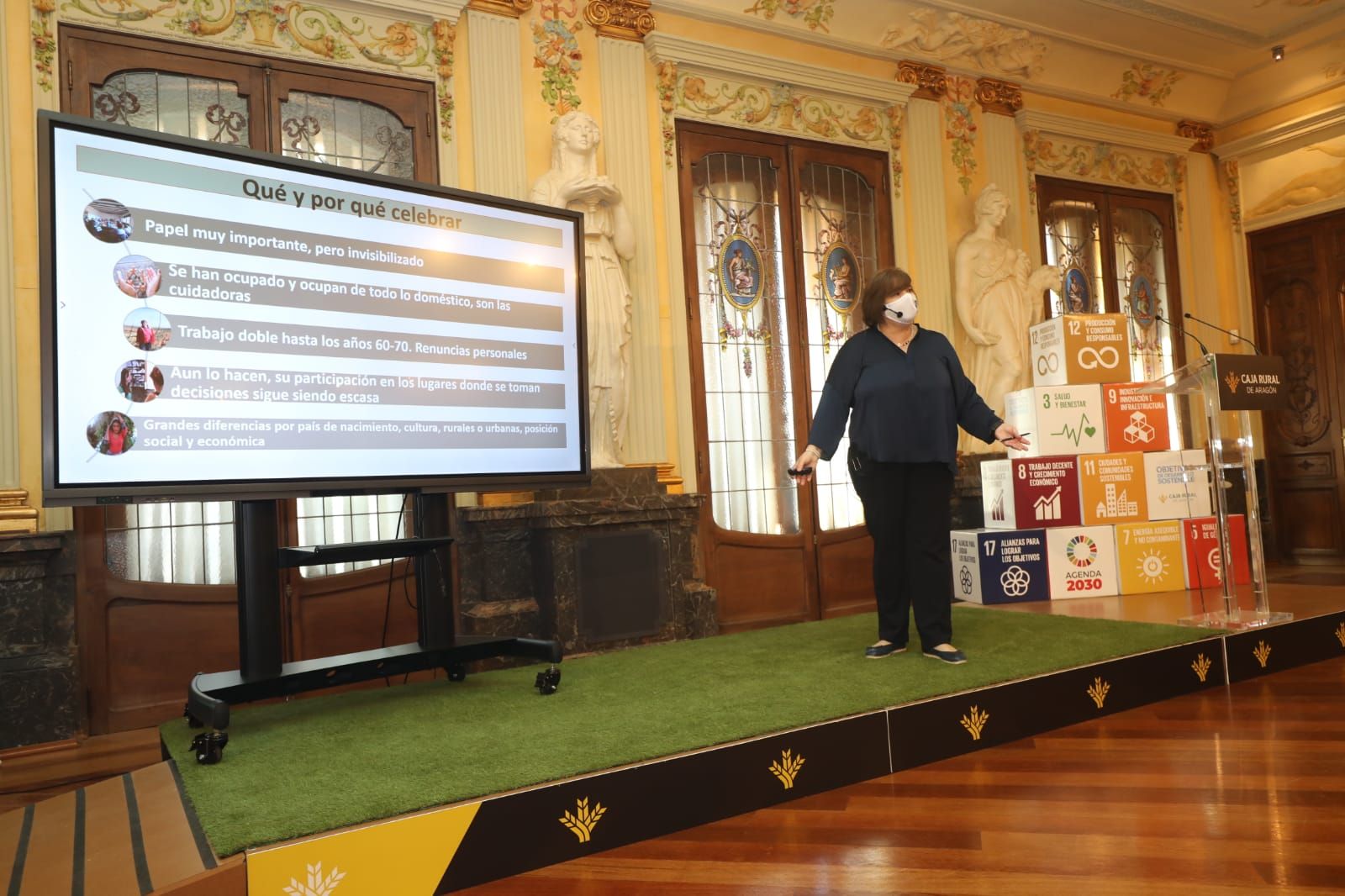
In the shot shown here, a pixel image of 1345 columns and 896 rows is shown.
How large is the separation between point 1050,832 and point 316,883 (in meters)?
1.39

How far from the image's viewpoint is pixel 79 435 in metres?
2.33

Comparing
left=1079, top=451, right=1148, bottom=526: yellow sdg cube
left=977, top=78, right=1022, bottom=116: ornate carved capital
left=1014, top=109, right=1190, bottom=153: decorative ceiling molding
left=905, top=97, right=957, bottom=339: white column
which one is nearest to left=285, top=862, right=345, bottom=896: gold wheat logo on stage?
left=1079, top=451, right=1148, bottom=526: yellow sdg cube

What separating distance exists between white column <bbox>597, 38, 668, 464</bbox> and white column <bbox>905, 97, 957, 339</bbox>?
188cm

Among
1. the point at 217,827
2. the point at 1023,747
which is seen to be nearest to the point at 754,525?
the point at 1023,747

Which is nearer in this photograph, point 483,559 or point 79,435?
point 79,435

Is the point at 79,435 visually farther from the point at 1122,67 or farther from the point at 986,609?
the point at 1122,67

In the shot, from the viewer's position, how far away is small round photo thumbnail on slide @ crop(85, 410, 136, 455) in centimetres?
235

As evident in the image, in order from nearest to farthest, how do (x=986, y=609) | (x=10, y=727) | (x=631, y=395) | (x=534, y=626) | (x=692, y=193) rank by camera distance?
(x=10, y=727) < (x=534, y=626) < (x=986, y=609) < (x=631, y=395) < (x=692, y=193)

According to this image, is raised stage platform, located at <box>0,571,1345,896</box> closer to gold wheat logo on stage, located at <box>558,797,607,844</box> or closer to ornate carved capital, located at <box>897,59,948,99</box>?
gold wheat logo on stage, located at <box>558,797,607,844</box>

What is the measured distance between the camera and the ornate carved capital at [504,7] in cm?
461

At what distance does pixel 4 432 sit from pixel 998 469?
4.42 metres

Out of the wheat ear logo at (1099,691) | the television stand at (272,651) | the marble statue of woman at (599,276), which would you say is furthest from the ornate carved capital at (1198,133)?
the television stand at (272,651)

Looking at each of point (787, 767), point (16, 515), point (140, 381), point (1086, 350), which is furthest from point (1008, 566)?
point (16, 515)

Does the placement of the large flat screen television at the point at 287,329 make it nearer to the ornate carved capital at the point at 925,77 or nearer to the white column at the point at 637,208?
the white column at the point at 637,208
